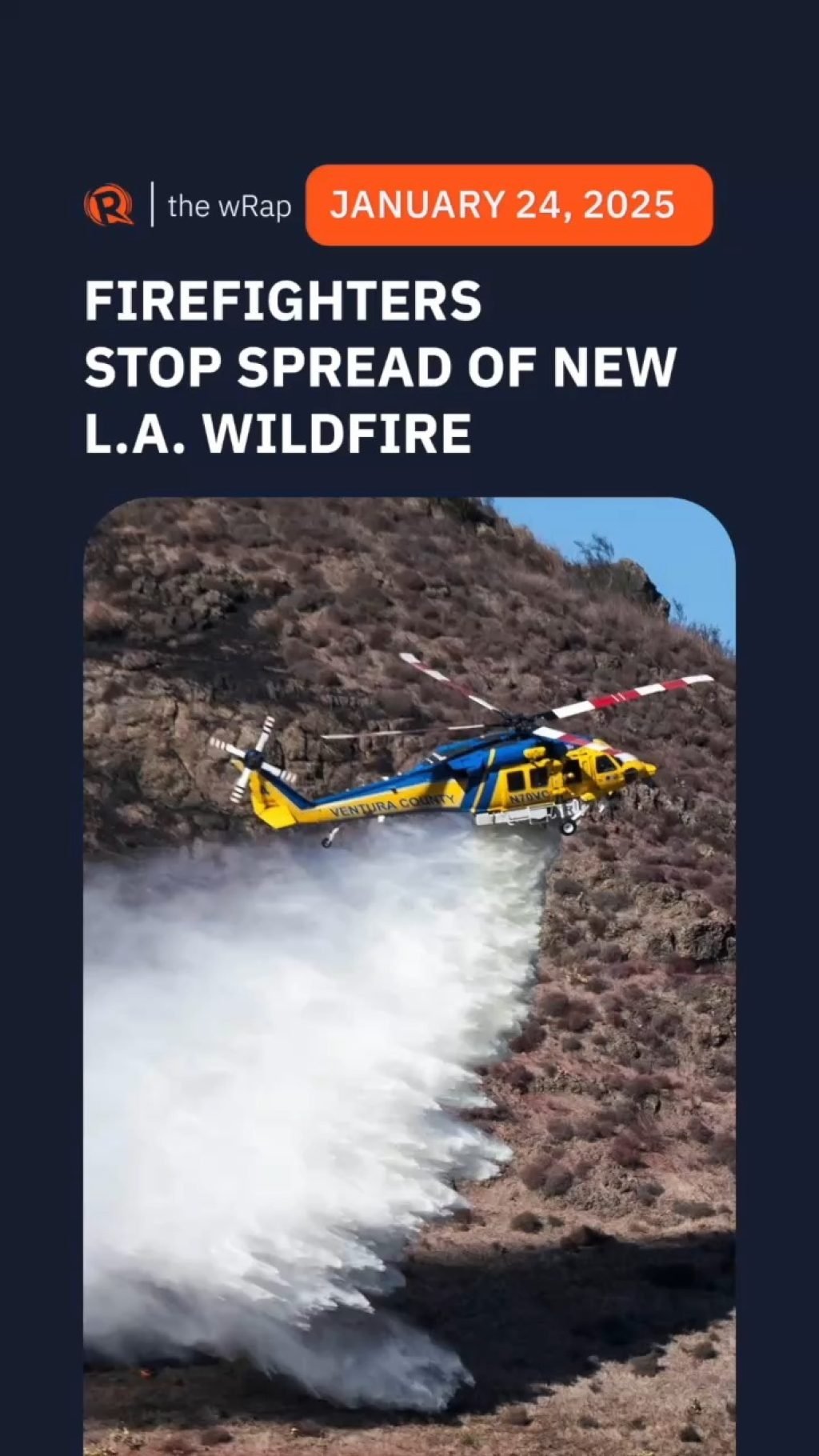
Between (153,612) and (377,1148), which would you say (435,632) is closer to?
(153,612)

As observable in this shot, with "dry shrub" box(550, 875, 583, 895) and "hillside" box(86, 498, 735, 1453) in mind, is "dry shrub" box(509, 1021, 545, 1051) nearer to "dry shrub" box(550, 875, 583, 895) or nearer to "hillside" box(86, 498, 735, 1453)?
"hillside" box(86, 498, 735, 1453)

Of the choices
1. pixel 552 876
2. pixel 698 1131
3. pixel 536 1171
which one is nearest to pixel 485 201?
pixel 536 1171

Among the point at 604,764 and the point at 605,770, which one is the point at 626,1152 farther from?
the point at 604,764

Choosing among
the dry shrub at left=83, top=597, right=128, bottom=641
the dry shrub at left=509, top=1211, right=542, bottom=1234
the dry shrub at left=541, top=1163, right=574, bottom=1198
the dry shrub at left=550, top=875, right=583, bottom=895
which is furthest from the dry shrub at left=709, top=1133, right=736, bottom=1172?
the dry shrub at left=83, top=597, right=128, bottom=641

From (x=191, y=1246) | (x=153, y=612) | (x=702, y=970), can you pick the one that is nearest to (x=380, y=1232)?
(x=191, y=1246)

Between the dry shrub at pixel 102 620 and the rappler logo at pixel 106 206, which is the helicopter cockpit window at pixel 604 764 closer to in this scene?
the rappler logo at pixel 106 206

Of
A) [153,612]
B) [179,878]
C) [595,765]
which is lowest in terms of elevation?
[179,878]
